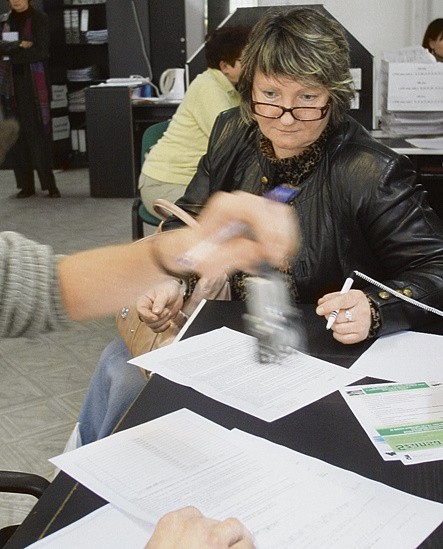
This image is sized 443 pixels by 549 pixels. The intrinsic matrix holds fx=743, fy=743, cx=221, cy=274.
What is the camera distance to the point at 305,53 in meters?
1.75

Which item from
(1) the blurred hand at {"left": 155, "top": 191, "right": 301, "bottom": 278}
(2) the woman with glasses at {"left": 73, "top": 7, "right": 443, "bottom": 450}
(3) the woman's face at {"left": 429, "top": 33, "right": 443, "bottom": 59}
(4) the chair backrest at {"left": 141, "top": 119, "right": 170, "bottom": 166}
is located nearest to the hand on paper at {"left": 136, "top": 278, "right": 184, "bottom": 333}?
(2) the woman with glasses at {"left": 73, "top": 7, "right": 443, "bottom": 450}

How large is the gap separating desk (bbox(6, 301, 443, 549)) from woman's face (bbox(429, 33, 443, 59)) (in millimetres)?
4160

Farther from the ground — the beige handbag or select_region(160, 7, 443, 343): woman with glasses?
select_region(160, 7, 443, 343): woman with glasses

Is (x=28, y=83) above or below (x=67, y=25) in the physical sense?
below

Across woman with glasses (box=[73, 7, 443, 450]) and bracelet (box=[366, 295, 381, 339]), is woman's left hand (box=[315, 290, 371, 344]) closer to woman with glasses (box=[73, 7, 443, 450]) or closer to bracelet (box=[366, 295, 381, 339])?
bracelet (box=[366, 295, 381, 339])

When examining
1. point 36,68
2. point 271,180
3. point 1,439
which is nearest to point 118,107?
point 36,68

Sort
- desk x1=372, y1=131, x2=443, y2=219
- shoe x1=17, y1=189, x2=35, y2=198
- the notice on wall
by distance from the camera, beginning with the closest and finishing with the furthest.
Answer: desk x1=372, y1=131, x2=443, y2=219 → the notice on wall → shoe x1=17, y1=189, x2=35, y2=198

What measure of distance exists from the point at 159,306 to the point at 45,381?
1.54 m

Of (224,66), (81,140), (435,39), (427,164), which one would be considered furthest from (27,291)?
(81,140)

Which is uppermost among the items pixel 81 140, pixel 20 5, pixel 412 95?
pixel 20 5

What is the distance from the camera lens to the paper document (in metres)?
1.06

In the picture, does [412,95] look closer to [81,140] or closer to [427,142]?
[427,142]

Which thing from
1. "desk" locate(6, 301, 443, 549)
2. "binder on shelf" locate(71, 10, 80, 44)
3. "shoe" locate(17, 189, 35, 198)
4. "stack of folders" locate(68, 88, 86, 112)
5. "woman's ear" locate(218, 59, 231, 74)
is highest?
"binder on shelf" locate(71, 10, 80, 44)

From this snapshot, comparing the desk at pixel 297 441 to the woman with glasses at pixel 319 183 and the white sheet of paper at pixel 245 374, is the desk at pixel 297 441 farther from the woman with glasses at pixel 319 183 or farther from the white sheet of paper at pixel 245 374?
the woman with glasses at pixel 319 183
